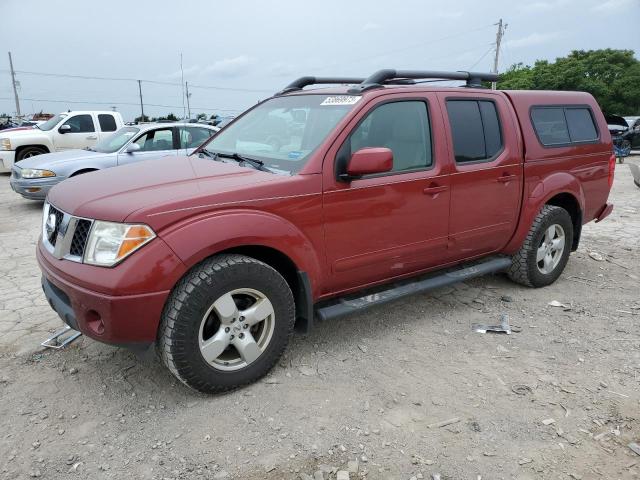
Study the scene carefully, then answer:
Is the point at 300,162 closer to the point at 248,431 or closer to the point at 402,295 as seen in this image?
the point at 402,295

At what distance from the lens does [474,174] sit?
3.92m

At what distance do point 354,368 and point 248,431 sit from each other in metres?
0.90

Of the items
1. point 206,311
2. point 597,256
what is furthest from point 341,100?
point 597,256

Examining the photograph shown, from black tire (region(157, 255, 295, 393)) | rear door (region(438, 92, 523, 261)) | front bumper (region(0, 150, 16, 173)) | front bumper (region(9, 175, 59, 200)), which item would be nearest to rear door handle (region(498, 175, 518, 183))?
rear door (region(438, 92, 523, 261))

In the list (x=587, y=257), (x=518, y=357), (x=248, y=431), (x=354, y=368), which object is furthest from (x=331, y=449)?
(x=587, y=257)

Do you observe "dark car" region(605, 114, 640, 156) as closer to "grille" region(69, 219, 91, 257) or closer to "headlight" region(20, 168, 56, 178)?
"headlight" region(20, 168, 56, 178)

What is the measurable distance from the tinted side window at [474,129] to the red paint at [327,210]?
3.1 inches

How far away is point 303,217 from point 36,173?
7136 mm

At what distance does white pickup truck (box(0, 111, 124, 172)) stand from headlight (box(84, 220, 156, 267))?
11398 millimetres

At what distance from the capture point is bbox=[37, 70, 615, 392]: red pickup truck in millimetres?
2646

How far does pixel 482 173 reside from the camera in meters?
3.98

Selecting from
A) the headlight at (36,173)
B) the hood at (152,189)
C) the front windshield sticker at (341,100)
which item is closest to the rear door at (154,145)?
the headlight at (36,173)

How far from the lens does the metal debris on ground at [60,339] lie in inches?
138

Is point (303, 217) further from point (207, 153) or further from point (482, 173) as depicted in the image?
point (482, 173)
